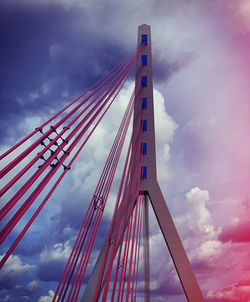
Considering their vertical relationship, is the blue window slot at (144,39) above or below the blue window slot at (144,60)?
above

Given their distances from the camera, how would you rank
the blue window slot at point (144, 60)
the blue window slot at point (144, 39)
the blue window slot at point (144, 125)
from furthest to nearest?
the blue window slot at point (144, 39) < the blue window slot at point (144, 60) < the blue window slot at point (144, 125)

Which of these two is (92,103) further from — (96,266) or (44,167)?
(96,266)

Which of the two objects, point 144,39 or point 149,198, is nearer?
point 149,198

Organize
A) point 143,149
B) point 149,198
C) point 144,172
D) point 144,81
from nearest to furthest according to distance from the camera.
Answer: point 149,198, point 144,172, point 143,149, point 144,81

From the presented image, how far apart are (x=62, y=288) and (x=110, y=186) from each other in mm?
3129

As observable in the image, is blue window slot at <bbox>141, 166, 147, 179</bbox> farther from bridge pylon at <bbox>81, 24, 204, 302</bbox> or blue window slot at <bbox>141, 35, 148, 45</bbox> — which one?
blue window slot at <bbox>141, 35, 148, 45</bbox>

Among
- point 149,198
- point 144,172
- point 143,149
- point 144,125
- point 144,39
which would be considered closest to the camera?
point 149,198

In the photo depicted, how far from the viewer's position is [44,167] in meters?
4.70

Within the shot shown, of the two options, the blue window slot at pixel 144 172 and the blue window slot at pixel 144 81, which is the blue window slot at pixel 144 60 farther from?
the blue window slot at pixel 144 172

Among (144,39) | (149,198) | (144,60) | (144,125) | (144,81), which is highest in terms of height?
(144,39)

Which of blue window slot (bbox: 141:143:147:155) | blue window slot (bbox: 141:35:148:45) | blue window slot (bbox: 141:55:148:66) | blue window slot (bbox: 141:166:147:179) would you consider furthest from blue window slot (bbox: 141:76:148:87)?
blue window slot (bbox: 141:166:147:179)

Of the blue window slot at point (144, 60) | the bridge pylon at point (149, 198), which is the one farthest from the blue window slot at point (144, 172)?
the blue window slot at point (144, 60)

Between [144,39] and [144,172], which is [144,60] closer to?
[144,39]

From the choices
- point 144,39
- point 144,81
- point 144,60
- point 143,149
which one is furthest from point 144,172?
point 144,39
